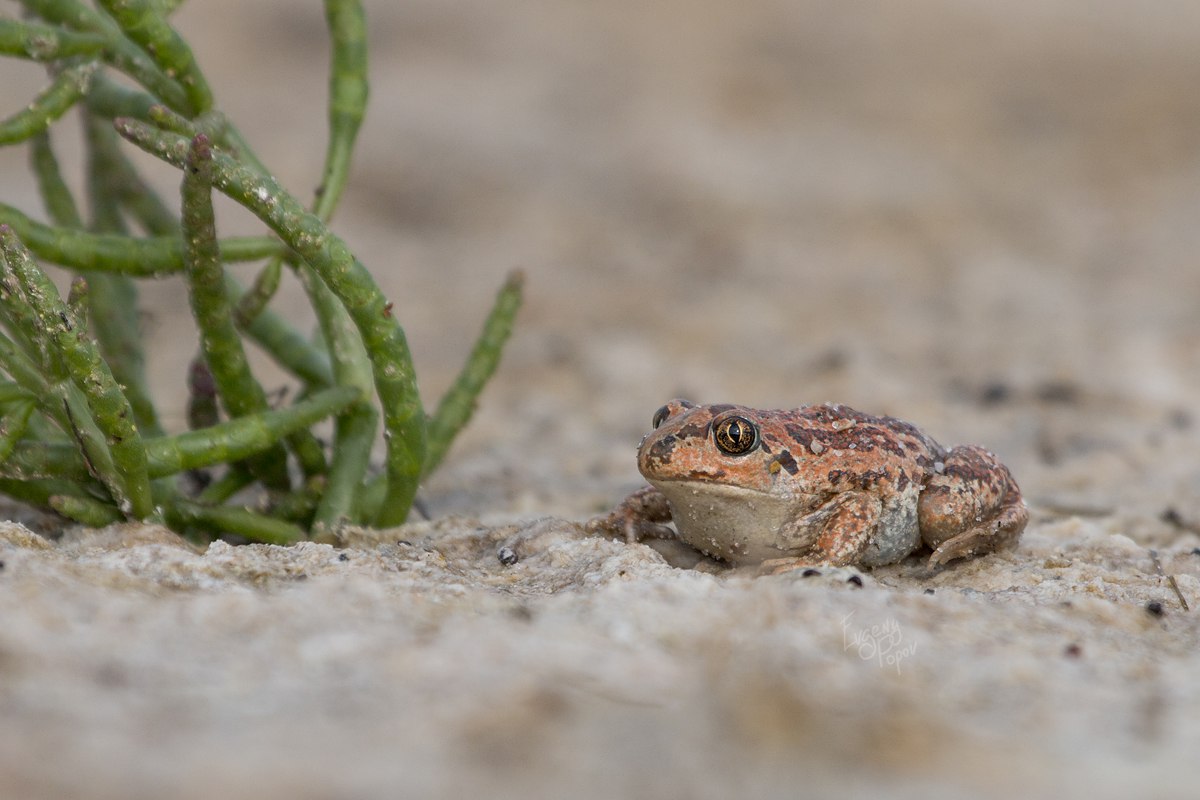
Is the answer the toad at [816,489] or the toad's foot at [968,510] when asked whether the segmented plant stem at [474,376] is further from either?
the toad's foot at [968,510]

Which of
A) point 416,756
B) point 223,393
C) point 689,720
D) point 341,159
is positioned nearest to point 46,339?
point 223,393

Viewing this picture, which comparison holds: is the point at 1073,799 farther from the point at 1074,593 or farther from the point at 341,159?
the point at 341,159

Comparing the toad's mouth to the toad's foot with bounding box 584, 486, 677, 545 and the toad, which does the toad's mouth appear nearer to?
the toad

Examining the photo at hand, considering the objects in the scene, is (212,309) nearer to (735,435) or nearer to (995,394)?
(735,435)

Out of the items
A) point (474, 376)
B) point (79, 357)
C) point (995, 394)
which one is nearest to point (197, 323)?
point (79, 357)

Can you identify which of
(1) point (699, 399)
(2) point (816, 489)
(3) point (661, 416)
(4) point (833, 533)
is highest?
(1) point (699, 399)
